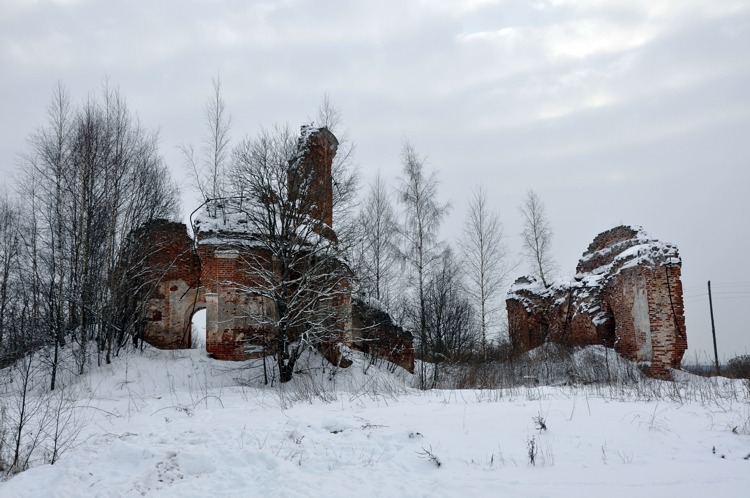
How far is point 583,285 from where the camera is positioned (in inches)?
735

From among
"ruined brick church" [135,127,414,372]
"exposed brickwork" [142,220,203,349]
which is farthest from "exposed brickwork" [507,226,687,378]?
"exposed brickwork" [142,220,203,349]

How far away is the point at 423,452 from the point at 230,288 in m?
8.48

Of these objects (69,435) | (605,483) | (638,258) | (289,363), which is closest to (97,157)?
(289,363)

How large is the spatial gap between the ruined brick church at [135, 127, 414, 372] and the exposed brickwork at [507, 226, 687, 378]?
23.3 ft

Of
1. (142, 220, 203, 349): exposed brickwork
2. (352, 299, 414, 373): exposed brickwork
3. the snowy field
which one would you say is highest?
(142, 220, 203, 349): exposed brickwork

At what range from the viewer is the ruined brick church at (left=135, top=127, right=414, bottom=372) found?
40.7 ft

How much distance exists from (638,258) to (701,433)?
12.0 metres

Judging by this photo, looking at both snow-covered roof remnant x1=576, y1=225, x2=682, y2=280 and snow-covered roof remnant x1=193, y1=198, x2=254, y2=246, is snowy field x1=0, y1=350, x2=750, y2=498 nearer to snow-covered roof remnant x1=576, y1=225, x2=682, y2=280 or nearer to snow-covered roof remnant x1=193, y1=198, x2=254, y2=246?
snow-covered roof remnant x1=193, y1=198, x2=254, y2=246

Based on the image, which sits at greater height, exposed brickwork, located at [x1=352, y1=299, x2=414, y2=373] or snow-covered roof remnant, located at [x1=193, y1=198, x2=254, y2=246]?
snow-covered roof remnant, located at [x1=193, y1=198, x2=254, y2=246]

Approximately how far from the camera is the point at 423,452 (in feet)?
16.4

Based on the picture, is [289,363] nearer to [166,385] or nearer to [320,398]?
[166,385]

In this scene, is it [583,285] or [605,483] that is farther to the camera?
[583,285]

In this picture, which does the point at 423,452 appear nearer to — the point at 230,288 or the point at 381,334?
the point at 230,288

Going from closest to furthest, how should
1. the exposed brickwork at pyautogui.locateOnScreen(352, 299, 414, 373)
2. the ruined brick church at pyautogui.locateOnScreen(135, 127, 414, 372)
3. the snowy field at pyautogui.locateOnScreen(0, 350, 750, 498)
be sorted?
the snowy field at pyautogui.locateOnScreen(0, 350, 750, 498)
the ruined brick church at pyautogui.locateOnScreen(135, 127, 414, 372)
the exposed brickwork at pyautogui.locateOnScreen(352, 299, 414, 373)
